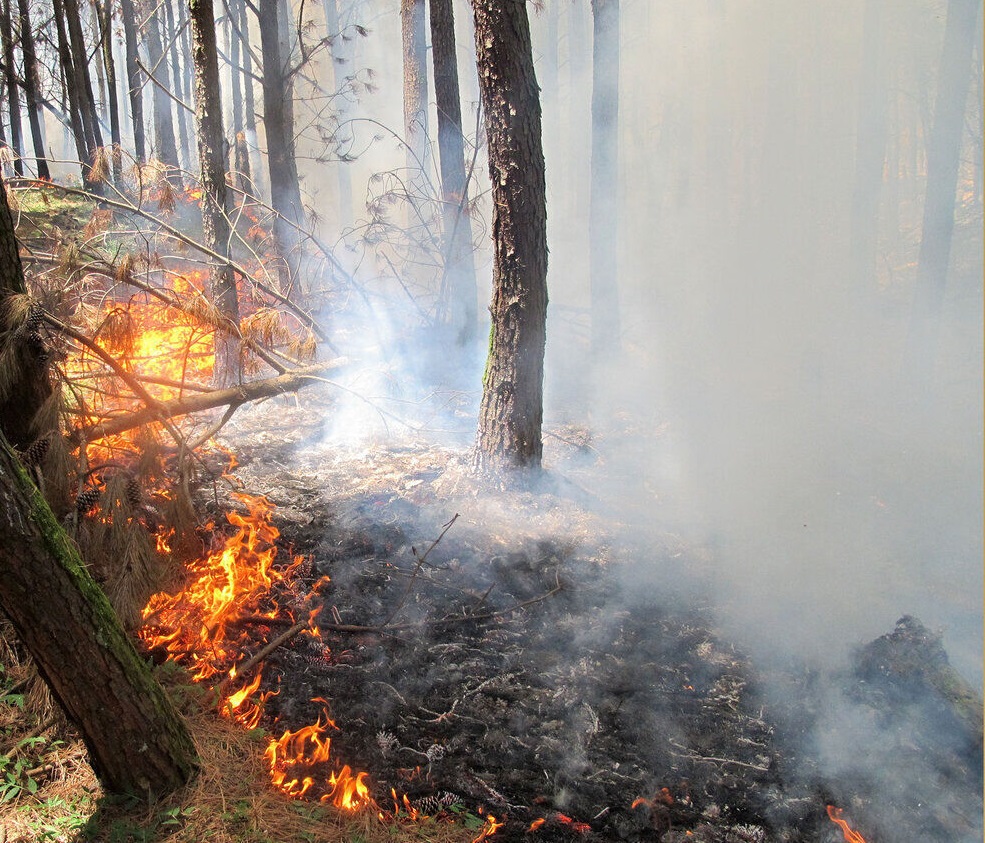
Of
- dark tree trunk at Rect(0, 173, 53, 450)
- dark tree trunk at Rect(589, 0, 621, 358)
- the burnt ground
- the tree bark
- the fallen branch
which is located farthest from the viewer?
dark tree trunk at Rect(589, 0, 621, 358)

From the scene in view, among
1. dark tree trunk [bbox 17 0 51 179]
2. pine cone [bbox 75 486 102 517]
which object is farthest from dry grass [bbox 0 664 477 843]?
dark tree trunk [bbox 17 0 51 179]

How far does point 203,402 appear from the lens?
190 inches

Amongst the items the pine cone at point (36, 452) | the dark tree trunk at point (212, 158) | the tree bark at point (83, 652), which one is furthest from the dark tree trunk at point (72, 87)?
the tree bark at point (83, 652)

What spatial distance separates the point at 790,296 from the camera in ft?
53.0

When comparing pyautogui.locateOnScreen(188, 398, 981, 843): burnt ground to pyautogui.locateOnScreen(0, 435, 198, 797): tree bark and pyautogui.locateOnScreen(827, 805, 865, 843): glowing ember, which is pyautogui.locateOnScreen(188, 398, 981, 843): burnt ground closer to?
pyautogui.locateOnScreen(827, 805, 865, 843): glowing ember

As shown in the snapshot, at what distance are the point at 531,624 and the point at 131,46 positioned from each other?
14.9m

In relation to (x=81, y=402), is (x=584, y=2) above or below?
above

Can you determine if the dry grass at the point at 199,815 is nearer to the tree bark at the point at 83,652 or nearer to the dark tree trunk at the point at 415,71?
the tree bark at the point at 83,652

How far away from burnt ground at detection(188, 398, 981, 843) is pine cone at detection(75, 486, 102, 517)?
1379 millimetres

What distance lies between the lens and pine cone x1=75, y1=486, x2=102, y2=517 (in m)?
3.27

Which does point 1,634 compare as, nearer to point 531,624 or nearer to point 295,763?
point 295,763

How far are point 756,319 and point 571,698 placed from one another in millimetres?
13294

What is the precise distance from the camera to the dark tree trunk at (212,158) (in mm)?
6586

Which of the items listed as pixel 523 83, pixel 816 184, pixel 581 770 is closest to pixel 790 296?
pixel 816 184
